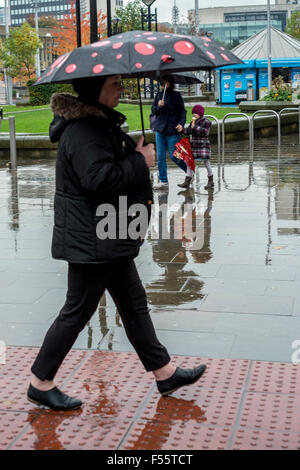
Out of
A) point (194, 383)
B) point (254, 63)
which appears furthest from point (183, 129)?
point (254, 63)

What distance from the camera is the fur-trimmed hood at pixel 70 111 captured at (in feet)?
13.0

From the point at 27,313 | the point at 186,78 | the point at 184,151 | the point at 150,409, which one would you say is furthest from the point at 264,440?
the point at 184,151

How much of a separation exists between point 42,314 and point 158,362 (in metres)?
1.75

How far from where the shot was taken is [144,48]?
153 inches

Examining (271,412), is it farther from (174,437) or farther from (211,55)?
(211,55)

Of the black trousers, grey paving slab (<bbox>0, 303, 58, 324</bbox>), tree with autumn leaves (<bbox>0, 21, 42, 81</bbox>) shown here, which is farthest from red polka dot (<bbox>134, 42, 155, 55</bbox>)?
tree with autumn leaves (<bbox>0, 21, 42, 81</bbox>)

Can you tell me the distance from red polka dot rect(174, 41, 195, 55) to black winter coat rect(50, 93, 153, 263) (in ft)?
1.51

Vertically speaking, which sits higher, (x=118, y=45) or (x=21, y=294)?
(x=118, y=45)

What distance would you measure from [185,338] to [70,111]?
1.93m

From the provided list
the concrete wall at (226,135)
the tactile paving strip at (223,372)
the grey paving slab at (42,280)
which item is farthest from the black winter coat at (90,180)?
the concrete wall at (226,135)

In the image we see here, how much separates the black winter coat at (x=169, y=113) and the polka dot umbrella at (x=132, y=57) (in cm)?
743

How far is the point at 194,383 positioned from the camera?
175 inches

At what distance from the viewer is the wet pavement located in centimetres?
388

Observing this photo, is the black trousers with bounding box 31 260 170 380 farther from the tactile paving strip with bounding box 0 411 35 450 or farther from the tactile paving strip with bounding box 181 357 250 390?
the tactile paving strip with bounding box 181 357 250 390
